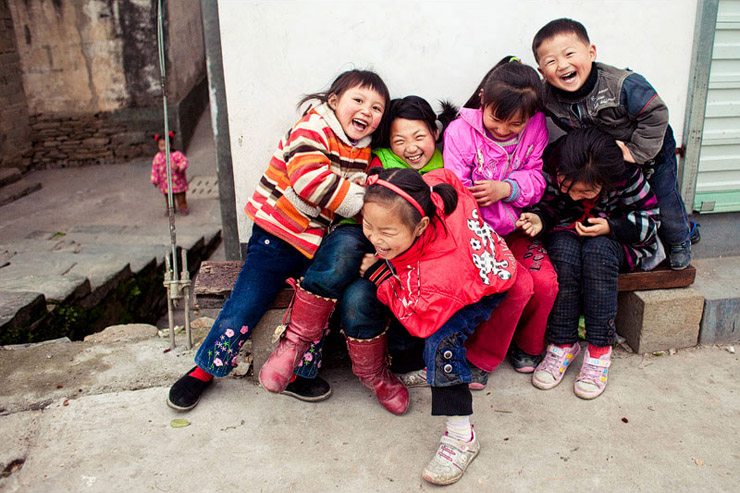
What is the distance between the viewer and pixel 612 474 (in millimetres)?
2203

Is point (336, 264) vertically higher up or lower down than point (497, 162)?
lower down

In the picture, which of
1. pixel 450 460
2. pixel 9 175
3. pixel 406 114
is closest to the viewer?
pixel 450 460

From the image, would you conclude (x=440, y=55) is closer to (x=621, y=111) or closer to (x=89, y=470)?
(x=621, y=111)

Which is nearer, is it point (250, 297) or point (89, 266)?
point (250, 297)

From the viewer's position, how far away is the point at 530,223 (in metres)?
2.78

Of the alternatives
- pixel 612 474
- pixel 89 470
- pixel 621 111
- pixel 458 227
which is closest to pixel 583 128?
pixel 621 111

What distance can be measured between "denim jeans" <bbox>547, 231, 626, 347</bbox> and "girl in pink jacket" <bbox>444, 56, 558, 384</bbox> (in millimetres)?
56

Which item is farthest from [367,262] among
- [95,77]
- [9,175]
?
[95,77]

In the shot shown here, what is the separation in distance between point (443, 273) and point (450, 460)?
0.68 m

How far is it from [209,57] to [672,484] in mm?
2770

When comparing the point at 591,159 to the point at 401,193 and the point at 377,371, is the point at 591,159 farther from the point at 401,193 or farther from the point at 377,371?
the point at 377,371

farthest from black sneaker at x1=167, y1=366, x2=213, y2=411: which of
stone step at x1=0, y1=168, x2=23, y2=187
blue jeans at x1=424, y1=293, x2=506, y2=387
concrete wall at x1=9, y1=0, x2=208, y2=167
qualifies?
concrete wall at x1=9, y1=0, x2=208, y2=167

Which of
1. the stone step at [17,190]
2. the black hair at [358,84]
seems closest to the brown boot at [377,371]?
the black hair at [358,84]

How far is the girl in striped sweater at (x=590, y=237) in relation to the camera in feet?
8.75
